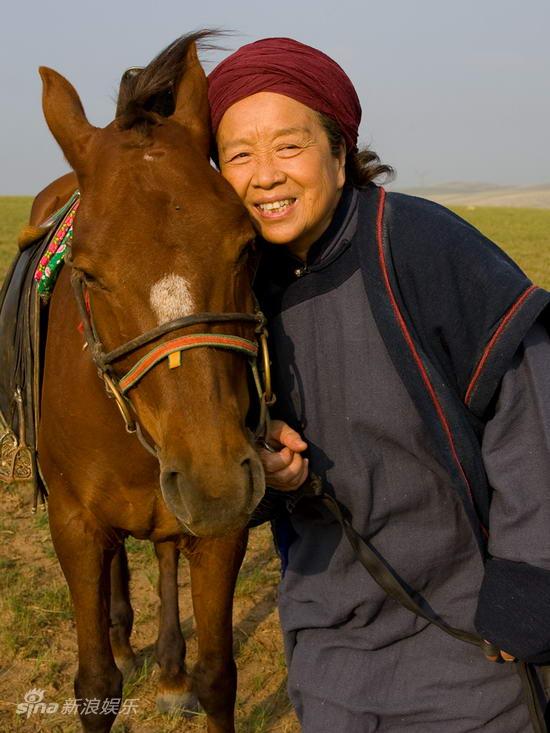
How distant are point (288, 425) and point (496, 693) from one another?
2.99 feet

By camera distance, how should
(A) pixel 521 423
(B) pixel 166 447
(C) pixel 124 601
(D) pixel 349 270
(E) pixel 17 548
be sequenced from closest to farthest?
(B) pixel 166 447, (A) pixel 521 423, (D) pixel 349 270, (C) pixel 124 601, (E) pixel 17 548

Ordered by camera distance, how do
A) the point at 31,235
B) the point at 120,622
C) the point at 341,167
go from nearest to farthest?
the point at 341,167 → the point at 31,235 → the point at 120,622

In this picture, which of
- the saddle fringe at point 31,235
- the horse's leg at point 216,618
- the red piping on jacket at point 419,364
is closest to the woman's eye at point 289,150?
the red piping on jacket at point 419,364

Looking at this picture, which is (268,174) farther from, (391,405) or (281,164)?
(391,405)

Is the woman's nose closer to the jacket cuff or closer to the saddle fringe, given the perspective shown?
the jacket cuff

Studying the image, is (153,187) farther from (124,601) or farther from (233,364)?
(124,601)

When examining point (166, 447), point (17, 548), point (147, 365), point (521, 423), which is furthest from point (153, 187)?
point (17, 548)

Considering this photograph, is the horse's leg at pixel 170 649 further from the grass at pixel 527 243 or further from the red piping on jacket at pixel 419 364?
the grass at pixel 527 243

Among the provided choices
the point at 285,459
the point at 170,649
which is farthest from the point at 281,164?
the point at 170,649

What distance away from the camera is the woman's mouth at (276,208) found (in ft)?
7.18

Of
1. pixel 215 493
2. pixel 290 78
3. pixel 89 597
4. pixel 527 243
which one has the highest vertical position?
pixel 290 78

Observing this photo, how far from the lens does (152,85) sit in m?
2.26

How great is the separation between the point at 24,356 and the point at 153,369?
1325mm

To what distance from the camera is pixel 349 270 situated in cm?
217
